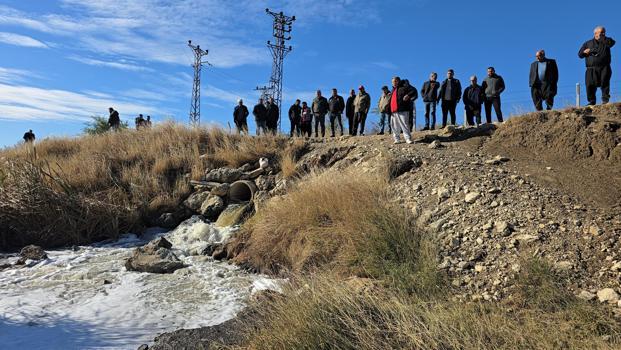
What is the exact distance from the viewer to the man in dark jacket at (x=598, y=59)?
377 inches

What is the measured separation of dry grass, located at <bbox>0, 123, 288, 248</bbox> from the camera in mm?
12633

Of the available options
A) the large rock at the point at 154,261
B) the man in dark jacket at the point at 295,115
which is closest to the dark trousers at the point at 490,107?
the man in dark jacket at the point at 295,115

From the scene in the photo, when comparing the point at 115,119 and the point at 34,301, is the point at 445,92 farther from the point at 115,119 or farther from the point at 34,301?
the point at 115,119

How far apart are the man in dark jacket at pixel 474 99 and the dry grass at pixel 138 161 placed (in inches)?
221

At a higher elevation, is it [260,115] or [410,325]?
[260,115]

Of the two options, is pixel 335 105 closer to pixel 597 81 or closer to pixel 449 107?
pixel 449 107

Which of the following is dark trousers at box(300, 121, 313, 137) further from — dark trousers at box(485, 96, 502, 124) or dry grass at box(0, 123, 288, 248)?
dark trousers at box(485, 96, 502, 124)

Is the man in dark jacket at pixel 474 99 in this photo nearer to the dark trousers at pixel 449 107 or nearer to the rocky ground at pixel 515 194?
the dark trousers at pixel 449 107

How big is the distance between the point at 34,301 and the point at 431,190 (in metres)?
6.87

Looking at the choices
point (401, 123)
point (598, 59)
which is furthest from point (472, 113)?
point (598, 59)

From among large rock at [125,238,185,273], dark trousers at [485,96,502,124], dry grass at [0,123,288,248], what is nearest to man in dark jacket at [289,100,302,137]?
dry grass at [0,123,288,248]

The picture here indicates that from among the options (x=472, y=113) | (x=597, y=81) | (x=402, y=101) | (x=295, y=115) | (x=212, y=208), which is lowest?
(x=212, y=208)

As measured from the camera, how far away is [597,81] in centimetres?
990

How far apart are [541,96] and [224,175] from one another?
Answer: 870cm
